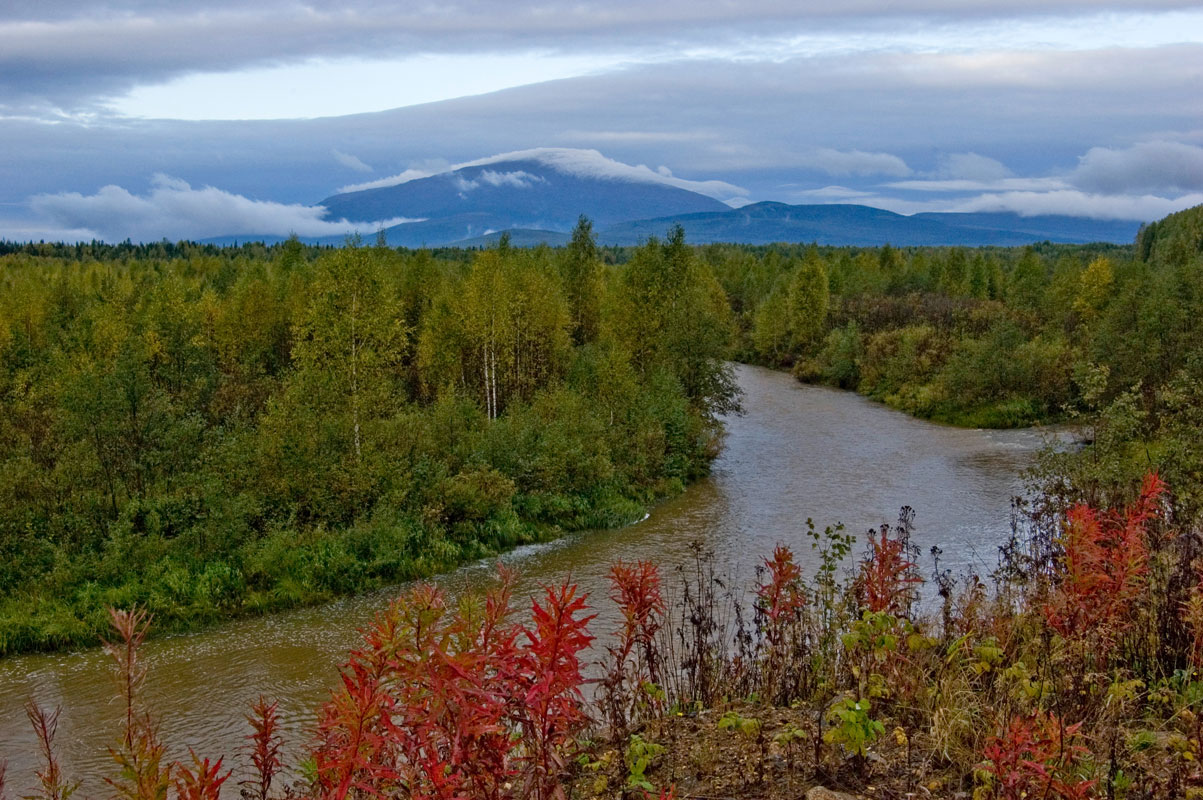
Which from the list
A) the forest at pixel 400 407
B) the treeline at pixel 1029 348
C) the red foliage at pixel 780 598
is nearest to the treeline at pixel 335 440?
the forest at pixel 400 407

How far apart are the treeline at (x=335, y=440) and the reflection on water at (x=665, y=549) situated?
4.06 feet

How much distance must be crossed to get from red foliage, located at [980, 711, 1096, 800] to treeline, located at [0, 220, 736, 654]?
18.1 metres

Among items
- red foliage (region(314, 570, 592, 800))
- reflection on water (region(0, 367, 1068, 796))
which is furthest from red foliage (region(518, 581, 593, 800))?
reflection on water (region(0, 367, 1068, 796))

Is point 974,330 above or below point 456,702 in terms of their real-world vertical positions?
below

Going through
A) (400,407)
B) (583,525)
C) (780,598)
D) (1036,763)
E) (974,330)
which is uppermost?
(974,330)

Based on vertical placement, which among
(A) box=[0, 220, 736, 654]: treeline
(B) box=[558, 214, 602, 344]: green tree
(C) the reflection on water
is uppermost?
(B) box=[558, 214, 602, 344]: green tree

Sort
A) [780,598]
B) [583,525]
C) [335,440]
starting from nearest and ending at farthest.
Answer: [780,598], [335,440], [583,525]

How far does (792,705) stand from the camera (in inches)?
311

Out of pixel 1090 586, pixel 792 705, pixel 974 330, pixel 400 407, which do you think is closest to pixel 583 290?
pixel 400 407

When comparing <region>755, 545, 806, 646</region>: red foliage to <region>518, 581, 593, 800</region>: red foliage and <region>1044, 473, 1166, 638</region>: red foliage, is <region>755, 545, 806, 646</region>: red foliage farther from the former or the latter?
<region>518, 581, 593, 800</region>: red foliage

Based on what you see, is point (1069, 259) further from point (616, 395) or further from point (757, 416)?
point (616, 395)

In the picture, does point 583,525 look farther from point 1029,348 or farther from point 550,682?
point 1029,348

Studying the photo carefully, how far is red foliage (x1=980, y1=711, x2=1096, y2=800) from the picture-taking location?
14.0ft

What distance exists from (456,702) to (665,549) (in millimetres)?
19615
